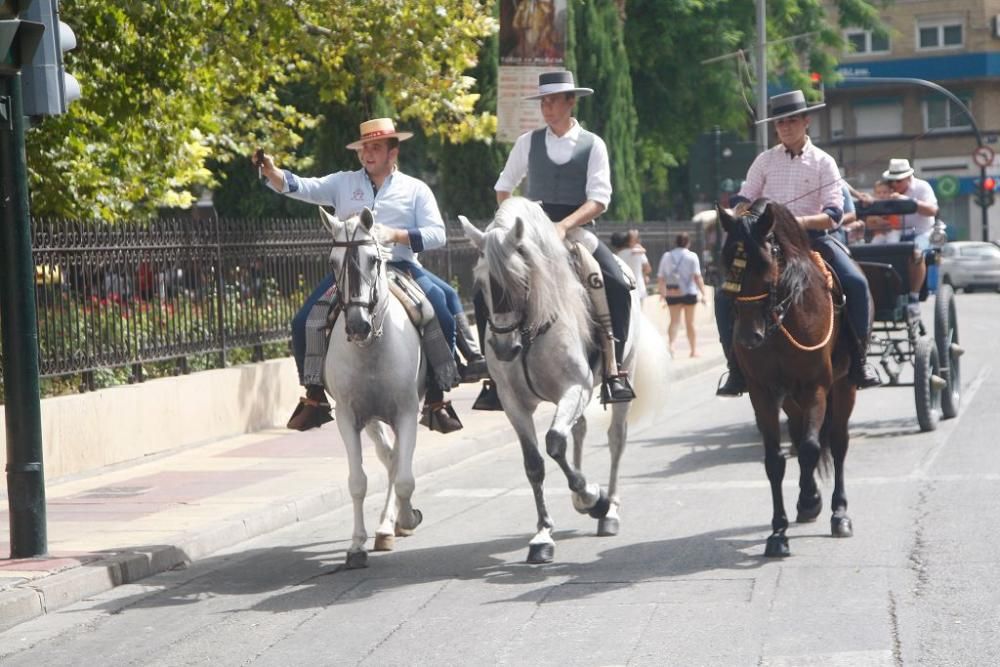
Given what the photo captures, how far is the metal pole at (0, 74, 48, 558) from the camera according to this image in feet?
29.5

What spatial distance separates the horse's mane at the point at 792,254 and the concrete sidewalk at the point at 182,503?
3937 mm

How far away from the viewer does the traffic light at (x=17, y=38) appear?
28.2 feet

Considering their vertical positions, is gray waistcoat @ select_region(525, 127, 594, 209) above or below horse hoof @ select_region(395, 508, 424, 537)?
above

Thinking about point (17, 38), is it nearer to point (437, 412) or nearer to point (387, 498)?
point (437, 412)

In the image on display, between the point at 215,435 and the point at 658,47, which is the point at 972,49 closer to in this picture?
the point at 658,47

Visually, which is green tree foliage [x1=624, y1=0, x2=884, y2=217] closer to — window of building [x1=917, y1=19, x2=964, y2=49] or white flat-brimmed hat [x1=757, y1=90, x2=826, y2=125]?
window of building [x1=917, y1=19, x2=964, y2=49]

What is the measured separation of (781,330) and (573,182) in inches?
65.2

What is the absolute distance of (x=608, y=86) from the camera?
3553 cm

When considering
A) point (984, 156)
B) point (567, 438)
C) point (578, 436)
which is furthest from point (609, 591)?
point (984, 156)

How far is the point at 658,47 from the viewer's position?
43.0 metres

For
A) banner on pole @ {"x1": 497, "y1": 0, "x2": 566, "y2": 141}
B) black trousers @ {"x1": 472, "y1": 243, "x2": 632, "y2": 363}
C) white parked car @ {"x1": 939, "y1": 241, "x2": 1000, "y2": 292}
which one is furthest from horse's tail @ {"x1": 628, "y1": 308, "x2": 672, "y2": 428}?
white parked car @ {"x1": 939, "y1": 241, "x2": 1000, "y2": 292}

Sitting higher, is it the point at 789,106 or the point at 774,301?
the point at 789,106

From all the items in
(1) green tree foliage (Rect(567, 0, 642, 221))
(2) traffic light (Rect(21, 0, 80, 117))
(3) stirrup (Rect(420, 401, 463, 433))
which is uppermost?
(1) green tree foliage (Rect(567, 0, 642, 221))

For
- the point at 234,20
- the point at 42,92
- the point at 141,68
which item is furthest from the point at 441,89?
the point at 42,92
